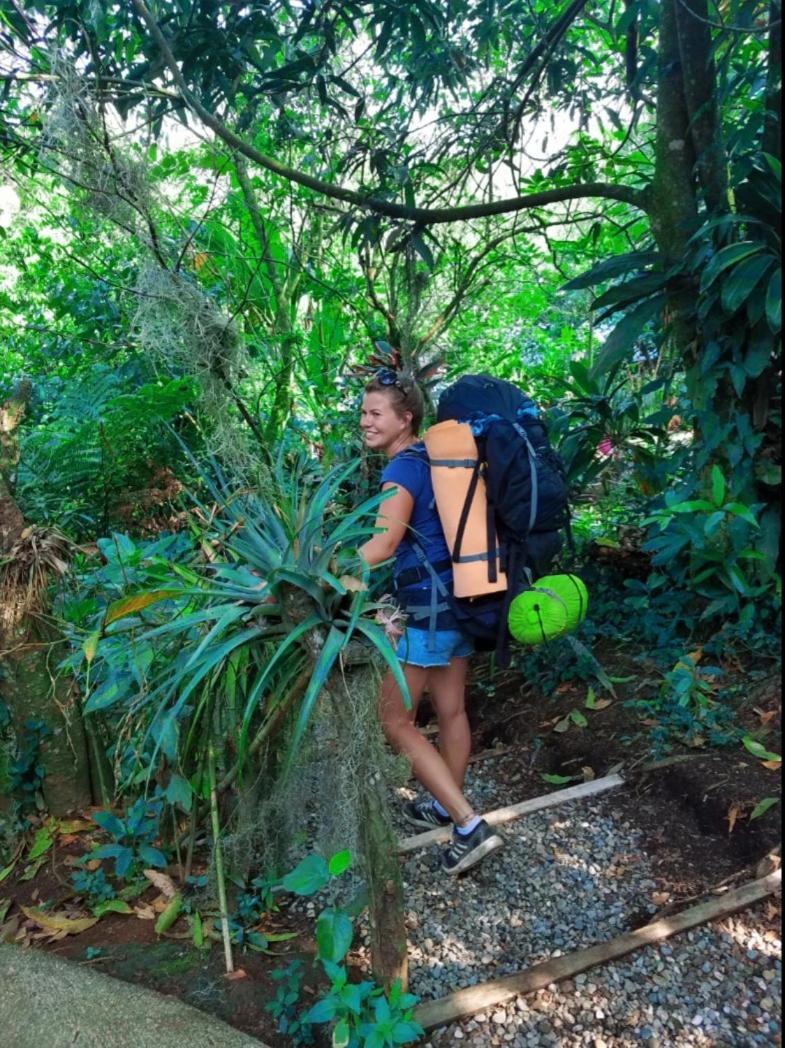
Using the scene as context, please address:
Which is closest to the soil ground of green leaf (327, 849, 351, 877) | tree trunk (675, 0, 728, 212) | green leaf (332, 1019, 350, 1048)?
green leaf (332, 1019, 350, 1048)

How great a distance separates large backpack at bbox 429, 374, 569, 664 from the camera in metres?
→ 2.56

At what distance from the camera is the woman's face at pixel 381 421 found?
2734 mm

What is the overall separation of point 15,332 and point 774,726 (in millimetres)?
6601

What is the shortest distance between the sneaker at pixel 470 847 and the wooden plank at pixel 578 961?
1.42 ft

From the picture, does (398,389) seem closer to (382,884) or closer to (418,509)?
(418,509)

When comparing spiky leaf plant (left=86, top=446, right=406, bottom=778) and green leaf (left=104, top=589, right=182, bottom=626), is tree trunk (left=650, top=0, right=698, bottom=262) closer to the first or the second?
spiky leaf plant (left=86, top=446, right=406, bottom=778)

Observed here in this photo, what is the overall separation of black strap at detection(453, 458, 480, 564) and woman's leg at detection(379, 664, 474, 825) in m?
0.44

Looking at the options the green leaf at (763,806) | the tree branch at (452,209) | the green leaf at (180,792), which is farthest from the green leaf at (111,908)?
the tree branch at (452,209)

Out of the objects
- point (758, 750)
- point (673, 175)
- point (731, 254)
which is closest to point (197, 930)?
point (758, 750)

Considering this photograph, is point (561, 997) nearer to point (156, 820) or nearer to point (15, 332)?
point (156, 820)

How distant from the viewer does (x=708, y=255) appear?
3137 mm

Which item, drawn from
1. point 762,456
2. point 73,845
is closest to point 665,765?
point 762,456

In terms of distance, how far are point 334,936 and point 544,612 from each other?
3.81ft

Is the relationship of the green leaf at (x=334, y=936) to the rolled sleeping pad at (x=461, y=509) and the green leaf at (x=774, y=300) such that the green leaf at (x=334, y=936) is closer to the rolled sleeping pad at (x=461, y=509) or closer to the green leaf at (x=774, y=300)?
the rolled sleeping pad at (x=461, y=509)
